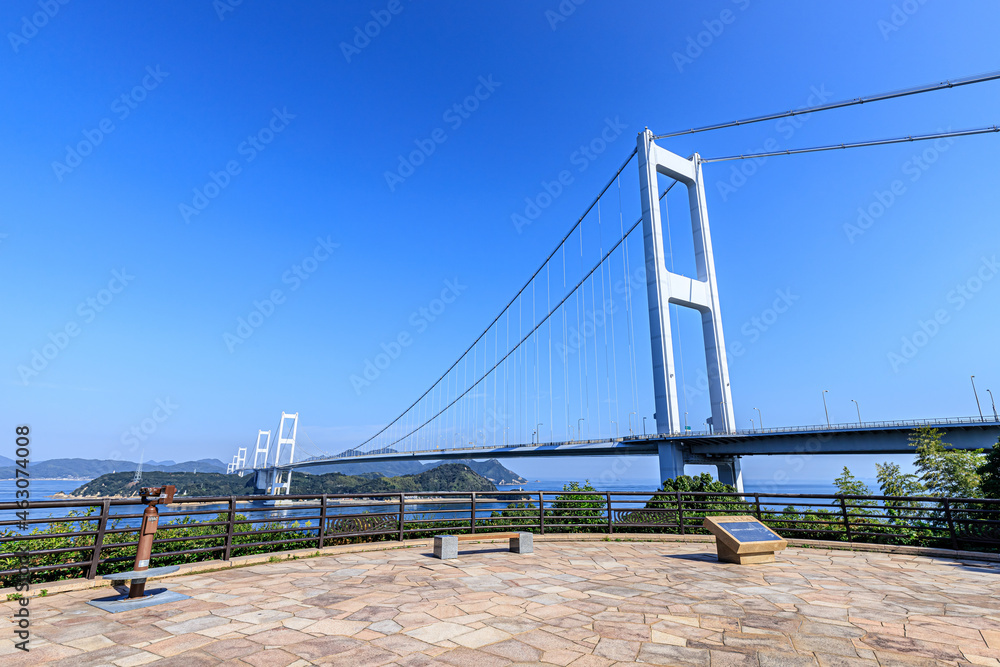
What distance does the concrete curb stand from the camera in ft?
19.8

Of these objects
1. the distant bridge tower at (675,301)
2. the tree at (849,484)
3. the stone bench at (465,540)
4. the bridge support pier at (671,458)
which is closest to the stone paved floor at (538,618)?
the stone bench at (465,540)

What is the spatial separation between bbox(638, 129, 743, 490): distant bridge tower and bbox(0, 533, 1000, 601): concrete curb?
19.2 meters

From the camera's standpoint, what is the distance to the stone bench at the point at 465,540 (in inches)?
324

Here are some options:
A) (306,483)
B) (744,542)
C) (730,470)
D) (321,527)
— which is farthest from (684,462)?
(306,483)

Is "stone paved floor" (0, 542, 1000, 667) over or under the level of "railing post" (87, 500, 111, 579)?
under

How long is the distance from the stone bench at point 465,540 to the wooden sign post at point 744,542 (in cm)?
308

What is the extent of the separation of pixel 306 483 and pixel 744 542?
300ft

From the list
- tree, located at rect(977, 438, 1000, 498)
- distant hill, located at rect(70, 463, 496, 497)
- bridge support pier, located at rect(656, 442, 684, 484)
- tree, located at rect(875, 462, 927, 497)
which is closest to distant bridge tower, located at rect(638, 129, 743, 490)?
bridge support pier, located at rect(656, 442, 684, 484)

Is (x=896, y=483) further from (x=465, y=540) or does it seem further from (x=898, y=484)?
(x=465, y=540)

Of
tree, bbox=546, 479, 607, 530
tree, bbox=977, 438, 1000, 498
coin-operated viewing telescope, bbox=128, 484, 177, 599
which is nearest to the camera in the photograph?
coin-operated viewing telescope, bbox=128, 484, 177, 599

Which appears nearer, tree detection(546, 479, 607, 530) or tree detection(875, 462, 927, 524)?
tree detection(546, 479, 607, 530)

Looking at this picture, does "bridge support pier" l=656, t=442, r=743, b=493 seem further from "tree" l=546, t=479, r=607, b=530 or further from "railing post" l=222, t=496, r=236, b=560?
"railing post" l=222, t=496, r=236, b=560

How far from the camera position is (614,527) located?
451 inches

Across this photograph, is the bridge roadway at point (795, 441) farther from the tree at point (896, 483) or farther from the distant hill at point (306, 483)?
the distant hill at point (306, 483)
